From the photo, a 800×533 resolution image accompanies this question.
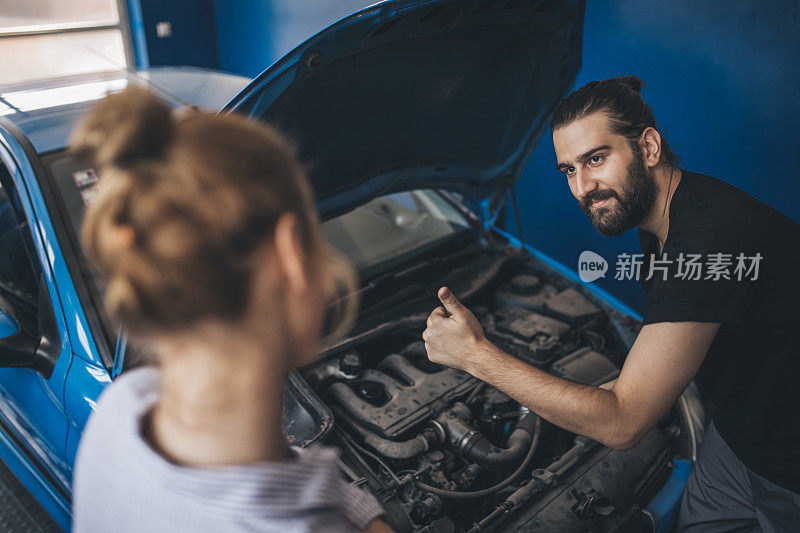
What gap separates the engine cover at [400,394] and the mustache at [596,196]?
708mm

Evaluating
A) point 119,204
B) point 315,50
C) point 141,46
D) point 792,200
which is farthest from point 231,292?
point 141,46

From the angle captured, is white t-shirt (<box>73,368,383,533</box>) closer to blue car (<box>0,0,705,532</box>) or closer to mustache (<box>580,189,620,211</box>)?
blue car (<box>0,0,705,532</box>)

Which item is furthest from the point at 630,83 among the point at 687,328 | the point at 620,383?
the point at 620,383

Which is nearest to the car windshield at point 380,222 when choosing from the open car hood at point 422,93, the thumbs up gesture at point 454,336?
the open car hood at point 422,93

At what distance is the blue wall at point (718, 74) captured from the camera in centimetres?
283

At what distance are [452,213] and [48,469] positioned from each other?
75.4 inches

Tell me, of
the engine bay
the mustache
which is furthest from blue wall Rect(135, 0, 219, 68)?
the mustache

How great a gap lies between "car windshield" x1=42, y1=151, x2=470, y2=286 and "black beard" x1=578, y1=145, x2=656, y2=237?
37.6 inches

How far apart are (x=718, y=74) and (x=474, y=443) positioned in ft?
8.39

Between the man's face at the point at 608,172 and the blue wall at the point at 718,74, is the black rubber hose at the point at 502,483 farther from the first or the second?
the blue wall at the point at 718,74

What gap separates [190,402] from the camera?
2.25 feet

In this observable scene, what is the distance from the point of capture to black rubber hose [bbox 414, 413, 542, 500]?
1581 mm

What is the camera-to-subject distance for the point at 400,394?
6.15 feet

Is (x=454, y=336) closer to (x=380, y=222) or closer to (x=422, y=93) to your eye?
(x=422, y=93)
